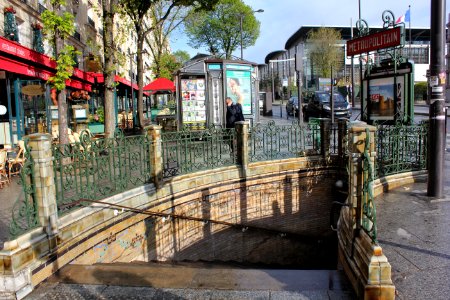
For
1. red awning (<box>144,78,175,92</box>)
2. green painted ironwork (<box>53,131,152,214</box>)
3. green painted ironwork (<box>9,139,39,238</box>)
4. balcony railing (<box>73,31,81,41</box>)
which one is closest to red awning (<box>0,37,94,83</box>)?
green painted ironwork (<box>53,131,152,214</box>)

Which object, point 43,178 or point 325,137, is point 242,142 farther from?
point 43,178

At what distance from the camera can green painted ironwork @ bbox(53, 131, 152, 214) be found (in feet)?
19.1

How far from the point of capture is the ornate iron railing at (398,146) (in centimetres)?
918

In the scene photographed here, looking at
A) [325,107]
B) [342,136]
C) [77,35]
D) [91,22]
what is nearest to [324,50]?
[325,107]

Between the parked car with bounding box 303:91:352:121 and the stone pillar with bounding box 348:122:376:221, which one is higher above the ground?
the parked car with bounding box 303:91:352:121

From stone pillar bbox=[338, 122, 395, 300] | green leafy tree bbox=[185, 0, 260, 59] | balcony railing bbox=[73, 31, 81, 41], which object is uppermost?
green leafy tree bbox=[185, 0, 260, 59]

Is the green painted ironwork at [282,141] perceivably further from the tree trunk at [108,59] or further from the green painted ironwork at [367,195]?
the green painted ironwork at [367,195]

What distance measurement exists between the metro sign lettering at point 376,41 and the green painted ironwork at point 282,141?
2.53m

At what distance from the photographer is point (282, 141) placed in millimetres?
10414

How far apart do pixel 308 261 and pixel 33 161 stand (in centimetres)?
788

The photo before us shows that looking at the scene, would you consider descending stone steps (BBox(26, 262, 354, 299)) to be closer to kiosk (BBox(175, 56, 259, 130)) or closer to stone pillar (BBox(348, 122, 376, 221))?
stone pillar (BBox(348, 122, 376, 221))

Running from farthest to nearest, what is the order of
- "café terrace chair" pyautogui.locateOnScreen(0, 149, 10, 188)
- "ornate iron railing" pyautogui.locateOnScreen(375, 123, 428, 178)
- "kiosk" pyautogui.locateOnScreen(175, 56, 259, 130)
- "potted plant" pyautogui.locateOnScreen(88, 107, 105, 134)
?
1. "potted plant" pyautogui.locateOnScreen(88, 107, 105, 134)
2. "kiosk" pyautogui.locateOnScreen(175, 56, 259, 130)
3. "café terrace chair" pyautogui.locateOnScreen(0, 149, 10, 188)
4. "ornate iron railing" pyautogui.locateOnScreen(375, 123, 428, 178)

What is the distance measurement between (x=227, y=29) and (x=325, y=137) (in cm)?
5020

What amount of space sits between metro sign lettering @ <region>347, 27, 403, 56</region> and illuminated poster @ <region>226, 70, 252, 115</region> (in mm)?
4197
